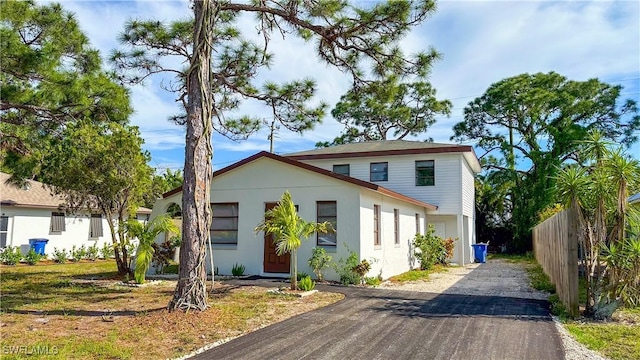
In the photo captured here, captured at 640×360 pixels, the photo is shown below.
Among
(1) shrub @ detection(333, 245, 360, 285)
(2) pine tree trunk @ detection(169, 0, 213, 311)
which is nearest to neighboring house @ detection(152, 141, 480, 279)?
(1) shrub @ detection(333, 245, 360, 285)

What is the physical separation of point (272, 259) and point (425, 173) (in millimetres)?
8963

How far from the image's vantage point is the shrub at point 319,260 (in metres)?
12.2

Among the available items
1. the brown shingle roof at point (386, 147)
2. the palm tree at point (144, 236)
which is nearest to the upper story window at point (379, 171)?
the brown shingle roof at point (386, 147)

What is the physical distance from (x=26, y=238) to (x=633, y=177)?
69.2ft

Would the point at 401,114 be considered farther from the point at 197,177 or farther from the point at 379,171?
the point at 197,177

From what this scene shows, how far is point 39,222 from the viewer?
19438 mm

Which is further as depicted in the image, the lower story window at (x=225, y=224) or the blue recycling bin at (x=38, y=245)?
the blue recycling bin at (x=38, y=245)

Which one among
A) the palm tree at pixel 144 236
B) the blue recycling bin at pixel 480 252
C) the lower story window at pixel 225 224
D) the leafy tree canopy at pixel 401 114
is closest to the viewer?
the palm tree at pixel 144 236

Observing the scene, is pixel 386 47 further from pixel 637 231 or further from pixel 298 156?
pixel 298 156

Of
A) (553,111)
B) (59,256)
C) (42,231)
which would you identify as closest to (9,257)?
(59,256)

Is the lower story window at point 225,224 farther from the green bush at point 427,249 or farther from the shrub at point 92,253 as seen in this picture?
the shrub at point 92,253

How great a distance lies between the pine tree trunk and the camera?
7598 mm

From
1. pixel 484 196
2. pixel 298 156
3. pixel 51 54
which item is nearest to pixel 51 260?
pixel 298 156

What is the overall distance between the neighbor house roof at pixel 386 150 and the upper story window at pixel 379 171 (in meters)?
0.57
